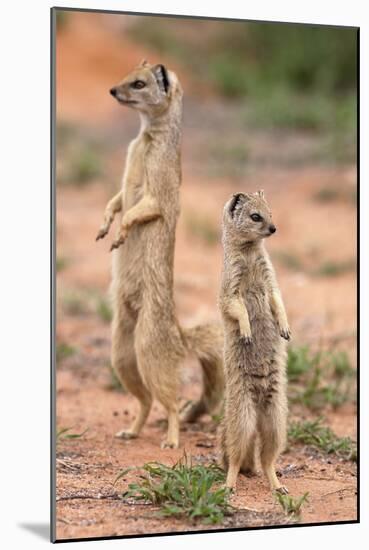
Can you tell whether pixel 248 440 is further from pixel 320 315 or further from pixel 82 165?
pixel 82 165

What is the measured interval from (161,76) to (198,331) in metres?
1.64

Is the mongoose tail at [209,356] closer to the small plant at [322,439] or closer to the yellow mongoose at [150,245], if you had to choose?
the yellow mongoose at [150,245]

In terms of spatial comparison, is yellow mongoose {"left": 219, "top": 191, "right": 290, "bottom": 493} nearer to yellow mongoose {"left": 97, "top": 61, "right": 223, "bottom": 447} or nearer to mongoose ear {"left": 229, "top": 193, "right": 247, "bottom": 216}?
mongoose ear {"left": 229, "top": 193, "right": 247, "bottom": 216}

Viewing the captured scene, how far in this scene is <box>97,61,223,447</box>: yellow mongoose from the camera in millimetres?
6359

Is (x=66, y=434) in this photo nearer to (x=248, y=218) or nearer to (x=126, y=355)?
(x=126, y=355)

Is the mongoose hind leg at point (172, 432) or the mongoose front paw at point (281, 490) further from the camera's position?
the mongoose hind leg at point (172, 432)

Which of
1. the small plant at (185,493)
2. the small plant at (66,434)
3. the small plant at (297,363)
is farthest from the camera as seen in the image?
the small plant at (297,363)

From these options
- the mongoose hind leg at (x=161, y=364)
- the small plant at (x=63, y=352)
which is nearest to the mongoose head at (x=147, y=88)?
the mongoose hind leg at (x=161, y=364)

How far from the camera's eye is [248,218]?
215 inches

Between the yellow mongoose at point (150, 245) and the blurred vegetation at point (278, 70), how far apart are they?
790 cm

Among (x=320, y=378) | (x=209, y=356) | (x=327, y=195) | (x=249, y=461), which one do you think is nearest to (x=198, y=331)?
(x=209, y=356)

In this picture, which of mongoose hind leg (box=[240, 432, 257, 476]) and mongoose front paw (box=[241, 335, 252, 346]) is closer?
mongoose front paw (box=[241, 335, 252, 346])

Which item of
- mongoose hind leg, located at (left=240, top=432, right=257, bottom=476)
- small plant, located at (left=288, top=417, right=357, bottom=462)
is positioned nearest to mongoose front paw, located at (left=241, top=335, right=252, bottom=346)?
mongoose hind leg, located at (left=240, top=432, right=257, bottom=476)

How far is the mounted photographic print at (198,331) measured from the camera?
5527 millimetres
